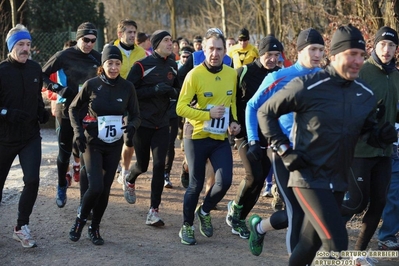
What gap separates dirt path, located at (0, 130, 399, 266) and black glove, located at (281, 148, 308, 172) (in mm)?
1926

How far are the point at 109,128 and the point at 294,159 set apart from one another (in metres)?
2.74

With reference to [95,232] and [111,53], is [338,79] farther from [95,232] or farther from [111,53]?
[95,232]

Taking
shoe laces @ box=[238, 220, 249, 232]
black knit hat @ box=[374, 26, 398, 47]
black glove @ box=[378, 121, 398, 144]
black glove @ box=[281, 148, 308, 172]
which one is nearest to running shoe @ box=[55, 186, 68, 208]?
shoe laces @ box=[238, 220, 249, 232]

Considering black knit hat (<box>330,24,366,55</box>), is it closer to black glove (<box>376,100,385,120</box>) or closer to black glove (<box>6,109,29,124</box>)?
black glove (<box>376,100,385,120</box>)

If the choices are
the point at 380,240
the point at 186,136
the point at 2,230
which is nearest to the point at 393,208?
the point at 380,240

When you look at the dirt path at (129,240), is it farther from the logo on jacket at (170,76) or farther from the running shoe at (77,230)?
the logo on jacket at (170,76)

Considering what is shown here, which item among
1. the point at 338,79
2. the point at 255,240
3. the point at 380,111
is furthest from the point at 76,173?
the point at 338,79

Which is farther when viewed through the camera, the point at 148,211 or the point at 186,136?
the point at 148,211

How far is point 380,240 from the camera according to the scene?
24.5 ft

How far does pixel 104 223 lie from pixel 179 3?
35150mm

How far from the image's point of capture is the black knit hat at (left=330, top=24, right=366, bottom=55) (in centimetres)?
528

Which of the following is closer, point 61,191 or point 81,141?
point 81,141

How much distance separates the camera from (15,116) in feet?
23.3

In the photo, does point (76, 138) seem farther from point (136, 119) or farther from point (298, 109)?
point (298, 109)
